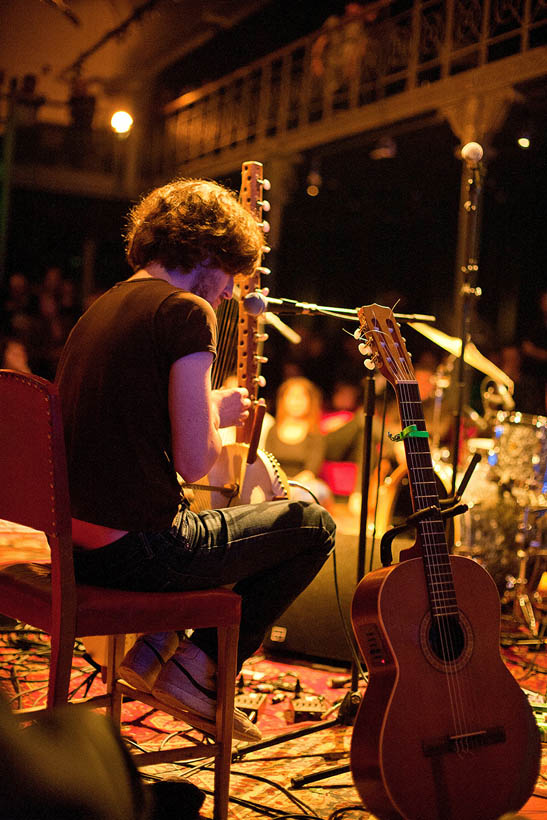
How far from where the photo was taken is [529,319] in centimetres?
911

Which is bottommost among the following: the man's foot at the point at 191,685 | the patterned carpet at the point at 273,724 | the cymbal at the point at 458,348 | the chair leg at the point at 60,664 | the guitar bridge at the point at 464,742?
the patterned carpet at the point at 273,724

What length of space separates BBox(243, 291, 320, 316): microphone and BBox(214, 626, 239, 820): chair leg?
35.0 inches

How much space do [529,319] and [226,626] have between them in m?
7.84

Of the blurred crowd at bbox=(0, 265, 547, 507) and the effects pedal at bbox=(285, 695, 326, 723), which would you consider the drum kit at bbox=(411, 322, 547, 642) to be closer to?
the blurred crowd at bbox=(0, 265, 547, 507)

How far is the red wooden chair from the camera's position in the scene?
175 cm

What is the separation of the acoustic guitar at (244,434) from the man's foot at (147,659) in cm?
49

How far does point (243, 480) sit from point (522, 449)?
2347mm

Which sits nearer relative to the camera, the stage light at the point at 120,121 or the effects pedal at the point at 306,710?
the effects pedal at the point at 306,710

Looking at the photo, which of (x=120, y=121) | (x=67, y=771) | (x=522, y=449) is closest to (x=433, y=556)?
(x=67, y=771)

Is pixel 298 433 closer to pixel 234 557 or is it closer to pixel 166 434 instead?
pixel 234 557

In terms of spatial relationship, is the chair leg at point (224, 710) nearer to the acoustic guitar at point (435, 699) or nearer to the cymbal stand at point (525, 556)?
the acoustic guitar at point (435, 699)

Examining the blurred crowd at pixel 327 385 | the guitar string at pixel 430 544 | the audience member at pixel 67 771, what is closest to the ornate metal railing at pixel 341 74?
the blurred crowd at pixel 327 385

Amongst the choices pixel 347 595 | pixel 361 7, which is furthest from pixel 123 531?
pixel 361 7

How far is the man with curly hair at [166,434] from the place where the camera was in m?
1.88
